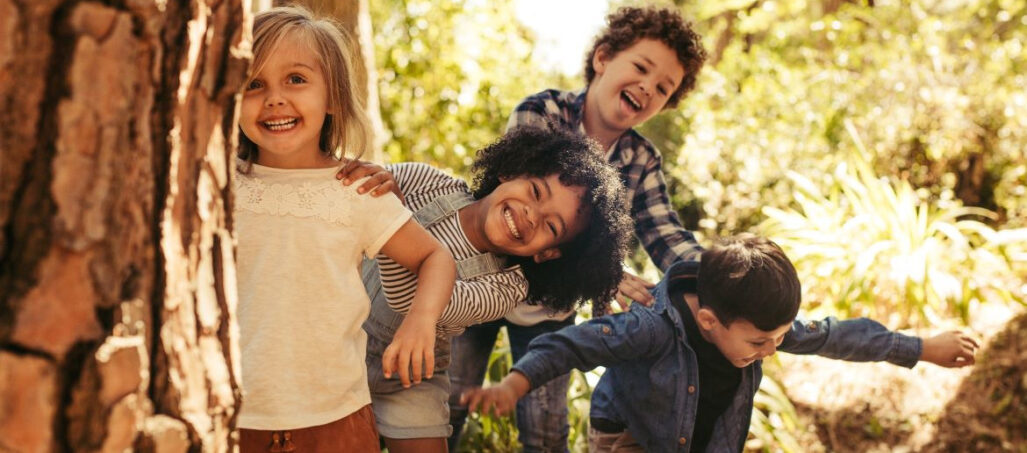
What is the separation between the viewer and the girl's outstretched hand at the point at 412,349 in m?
1.78

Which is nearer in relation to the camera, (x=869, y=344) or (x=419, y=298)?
(x=419, y=298)

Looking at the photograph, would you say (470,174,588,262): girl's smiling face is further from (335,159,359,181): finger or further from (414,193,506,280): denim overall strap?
(335,159,359,181): finger

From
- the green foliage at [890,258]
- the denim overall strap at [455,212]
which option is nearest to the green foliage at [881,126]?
the green foliage at [890,258]

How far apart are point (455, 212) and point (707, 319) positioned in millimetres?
771

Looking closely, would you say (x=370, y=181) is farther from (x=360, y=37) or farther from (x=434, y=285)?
(x=360, y=37)

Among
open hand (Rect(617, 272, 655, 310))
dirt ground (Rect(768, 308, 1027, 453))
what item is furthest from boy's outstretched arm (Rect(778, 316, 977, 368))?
dirt ground (Rect(768, 308, 1027, 453))

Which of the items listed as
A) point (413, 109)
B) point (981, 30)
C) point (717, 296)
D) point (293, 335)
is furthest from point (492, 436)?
point (981, 30)

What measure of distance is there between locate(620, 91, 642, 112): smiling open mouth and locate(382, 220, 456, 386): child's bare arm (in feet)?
4.63

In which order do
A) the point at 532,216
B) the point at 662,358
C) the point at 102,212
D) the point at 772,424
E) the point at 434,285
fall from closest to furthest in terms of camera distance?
the point at 102,212, the point at 434,285, the point at 532,216, the point at 662,358, the point at 772,424

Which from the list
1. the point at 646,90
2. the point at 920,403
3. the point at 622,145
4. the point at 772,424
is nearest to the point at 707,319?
the point at 622,145

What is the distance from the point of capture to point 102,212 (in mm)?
1115

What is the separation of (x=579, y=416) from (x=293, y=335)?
2.14m

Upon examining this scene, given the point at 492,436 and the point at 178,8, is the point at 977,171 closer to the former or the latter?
the point at 492,436

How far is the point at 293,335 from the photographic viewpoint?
1825 mm
